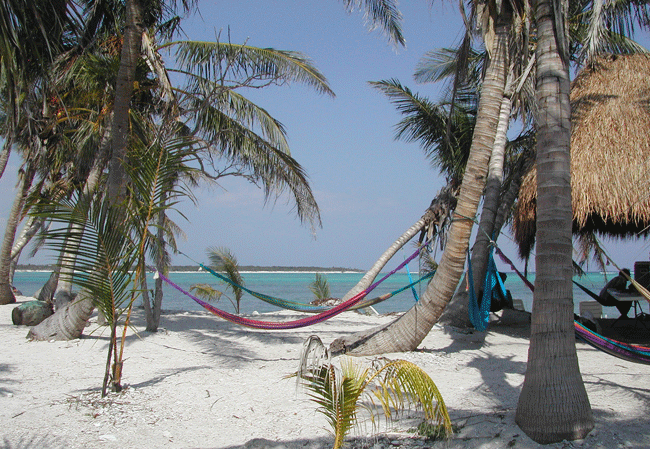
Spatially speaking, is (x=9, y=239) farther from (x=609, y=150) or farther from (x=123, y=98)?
(x=609, y=150)

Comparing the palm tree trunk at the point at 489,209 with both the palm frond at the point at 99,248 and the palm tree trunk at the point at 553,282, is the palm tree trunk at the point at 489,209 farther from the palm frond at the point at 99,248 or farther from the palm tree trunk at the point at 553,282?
the palm frond at the point at 99,248

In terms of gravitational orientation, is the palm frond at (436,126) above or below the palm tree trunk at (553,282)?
above

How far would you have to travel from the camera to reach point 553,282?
232 centimetres

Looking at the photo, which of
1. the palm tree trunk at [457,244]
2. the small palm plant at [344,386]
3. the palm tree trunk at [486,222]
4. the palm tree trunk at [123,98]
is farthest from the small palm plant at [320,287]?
the small palm plant at [344,386]

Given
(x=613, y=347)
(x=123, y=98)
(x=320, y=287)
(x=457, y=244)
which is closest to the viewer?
(x=613, y=347)

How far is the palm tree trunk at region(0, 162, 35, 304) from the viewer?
6.67m

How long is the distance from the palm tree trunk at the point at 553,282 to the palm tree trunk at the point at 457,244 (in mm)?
1247

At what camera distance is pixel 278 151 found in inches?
252

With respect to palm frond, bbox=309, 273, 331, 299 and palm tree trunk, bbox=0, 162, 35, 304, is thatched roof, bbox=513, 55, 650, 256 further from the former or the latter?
palm tree trunk, bbox=0, 162, 35, 304

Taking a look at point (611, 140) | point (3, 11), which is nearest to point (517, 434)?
point (3, 11)

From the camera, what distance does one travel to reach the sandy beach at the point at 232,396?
8.00 ft

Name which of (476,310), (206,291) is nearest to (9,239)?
(206,291)

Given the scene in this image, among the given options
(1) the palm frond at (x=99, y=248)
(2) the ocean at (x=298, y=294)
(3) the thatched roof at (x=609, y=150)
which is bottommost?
(2) the ocean at (x=298, y=294)

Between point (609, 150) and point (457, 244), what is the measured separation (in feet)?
6.83
